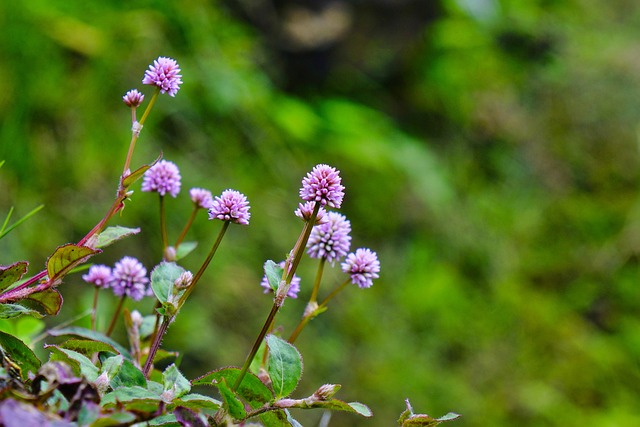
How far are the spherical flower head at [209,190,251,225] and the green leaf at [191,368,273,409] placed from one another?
97 millimetres

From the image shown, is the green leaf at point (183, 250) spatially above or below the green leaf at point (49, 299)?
above

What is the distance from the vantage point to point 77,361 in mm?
408

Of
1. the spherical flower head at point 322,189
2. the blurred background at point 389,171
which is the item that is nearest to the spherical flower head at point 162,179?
the spherical flower head at point 322,189

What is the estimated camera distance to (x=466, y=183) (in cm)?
275

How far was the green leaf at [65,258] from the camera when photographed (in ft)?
1.47

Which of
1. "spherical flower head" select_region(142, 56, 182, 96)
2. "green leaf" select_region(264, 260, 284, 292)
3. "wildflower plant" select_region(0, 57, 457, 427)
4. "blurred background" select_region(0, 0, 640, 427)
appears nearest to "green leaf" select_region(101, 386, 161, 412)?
"wildflower plant" select_region(0, 57, 457, 427)

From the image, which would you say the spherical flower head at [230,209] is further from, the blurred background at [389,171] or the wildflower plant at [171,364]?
the blurred background at [389,171]

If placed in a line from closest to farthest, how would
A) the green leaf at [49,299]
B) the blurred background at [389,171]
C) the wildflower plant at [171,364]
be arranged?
1. the wildflower plant at [171,364]
2. the green leaf at [49,299]
3. the blurred background at [389,171]

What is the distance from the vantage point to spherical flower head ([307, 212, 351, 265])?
509mm

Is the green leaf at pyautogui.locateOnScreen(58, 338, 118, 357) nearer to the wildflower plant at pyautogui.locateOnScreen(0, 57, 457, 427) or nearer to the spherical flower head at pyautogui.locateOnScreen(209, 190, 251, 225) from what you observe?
the wildflower plant at pyautogui.locateOnScreen(0, 57, 457, 427)

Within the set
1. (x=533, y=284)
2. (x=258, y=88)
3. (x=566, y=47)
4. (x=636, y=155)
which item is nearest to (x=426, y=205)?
Answer: (x=533, y=284)

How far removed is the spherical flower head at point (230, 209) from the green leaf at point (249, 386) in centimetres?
10

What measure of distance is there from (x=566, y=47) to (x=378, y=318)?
1711 mm

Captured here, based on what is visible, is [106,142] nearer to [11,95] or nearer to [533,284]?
[11,95]
